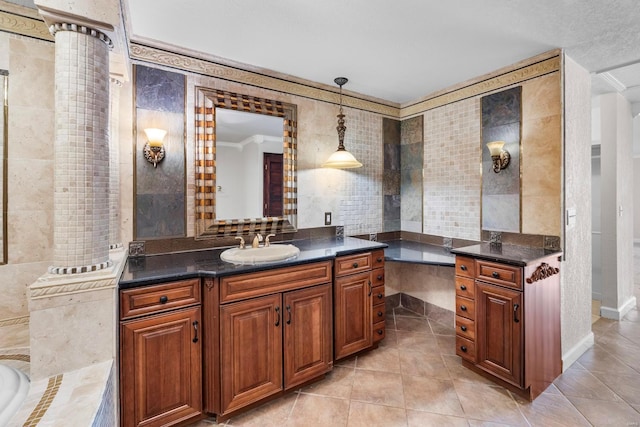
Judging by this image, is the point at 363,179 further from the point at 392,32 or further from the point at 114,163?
the point at 114,163

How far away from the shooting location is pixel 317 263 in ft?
7.07

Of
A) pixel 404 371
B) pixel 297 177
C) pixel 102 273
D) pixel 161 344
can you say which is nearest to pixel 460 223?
pixel 404 371

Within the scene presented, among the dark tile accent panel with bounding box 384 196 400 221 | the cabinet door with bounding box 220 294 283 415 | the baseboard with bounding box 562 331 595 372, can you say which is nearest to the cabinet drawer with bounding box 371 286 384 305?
the cabinet door with bounding box 220 294 283 415

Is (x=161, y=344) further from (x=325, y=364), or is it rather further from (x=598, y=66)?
(x=598, y=66)

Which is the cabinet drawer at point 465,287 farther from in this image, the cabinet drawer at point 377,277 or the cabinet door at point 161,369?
the cabinet door at point 161,369

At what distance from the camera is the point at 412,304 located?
3531mm

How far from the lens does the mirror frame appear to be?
234 cm

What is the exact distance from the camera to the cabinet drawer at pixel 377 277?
2578mm

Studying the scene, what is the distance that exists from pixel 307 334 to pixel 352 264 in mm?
648

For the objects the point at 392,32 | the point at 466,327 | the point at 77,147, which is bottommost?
the point at 466,327

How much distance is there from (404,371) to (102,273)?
2207 millimetres

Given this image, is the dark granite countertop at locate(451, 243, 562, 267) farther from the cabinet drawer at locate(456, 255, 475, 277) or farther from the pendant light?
the pendant light

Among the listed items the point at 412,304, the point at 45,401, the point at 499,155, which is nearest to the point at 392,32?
the point at 499,155

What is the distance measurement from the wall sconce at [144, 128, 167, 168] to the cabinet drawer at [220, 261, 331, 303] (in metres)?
1.09
